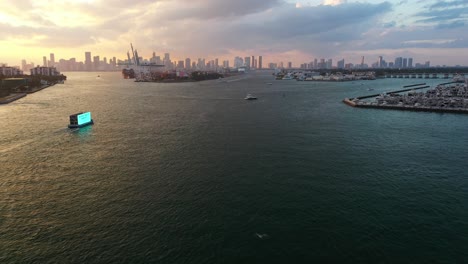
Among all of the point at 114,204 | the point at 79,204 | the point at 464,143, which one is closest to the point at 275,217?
the point at 114,204

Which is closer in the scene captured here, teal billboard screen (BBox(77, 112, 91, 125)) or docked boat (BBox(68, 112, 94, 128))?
docked boat (BBox(68, 112, 94, 128))

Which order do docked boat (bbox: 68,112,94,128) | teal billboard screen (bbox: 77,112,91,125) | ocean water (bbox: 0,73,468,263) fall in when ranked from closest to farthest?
ocean water (bbox: 0,73,468,263) → docked boat (bbox: 68,112,94,128) → teal billboard screen (bbox: 77,112,91,125)

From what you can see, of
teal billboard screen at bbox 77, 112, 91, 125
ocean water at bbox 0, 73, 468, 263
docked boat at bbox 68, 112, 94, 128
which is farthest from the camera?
teal billboard screen at bbox 77, 112, 91, 125

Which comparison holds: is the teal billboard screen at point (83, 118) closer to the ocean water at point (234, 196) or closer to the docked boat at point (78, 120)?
the docked boat at point (78, 120)

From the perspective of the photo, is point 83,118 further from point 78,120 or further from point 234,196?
point 234,196

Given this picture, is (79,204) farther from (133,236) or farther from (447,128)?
(447,128)

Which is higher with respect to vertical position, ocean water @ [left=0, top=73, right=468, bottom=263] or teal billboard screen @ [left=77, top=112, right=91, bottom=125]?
teal billboard screen @ [left=77, top=112, right=91, bottom=125]

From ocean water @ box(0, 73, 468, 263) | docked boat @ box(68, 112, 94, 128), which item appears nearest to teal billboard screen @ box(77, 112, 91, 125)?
docked boat @ box(68, 112, 94, 128)

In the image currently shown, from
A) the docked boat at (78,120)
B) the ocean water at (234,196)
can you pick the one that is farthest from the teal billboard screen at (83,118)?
the ocean water at (234,196)

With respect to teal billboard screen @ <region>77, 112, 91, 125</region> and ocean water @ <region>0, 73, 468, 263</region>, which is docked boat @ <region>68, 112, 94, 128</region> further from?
ocean water @ <region>0, 73, 468, 263</region>
